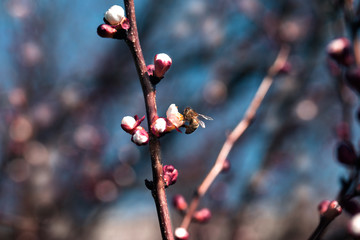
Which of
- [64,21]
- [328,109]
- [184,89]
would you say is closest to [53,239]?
[184,89]

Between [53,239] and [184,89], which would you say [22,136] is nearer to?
[53,239]

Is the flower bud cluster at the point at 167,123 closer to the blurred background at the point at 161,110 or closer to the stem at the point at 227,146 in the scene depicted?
the stem at the point at 227,146

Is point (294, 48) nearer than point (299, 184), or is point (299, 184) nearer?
point (294, 48)

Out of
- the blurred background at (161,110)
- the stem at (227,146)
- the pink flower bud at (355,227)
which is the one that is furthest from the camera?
the blurred background at (161,110)

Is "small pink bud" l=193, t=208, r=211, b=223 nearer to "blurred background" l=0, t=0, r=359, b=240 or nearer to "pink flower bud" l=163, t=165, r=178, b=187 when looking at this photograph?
"pink flower bud" l=163, t=165, r=178, b=187

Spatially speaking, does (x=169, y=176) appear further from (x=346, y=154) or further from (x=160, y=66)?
(x=346, y=154)

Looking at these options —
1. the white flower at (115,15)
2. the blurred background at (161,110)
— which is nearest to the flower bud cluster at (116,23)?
the white flower at (115,15)
